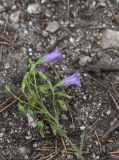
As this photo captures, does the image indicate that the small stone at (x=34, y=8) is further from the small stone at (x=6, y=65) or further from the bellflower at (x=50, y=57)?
the bellflower at (x=50, y=57)

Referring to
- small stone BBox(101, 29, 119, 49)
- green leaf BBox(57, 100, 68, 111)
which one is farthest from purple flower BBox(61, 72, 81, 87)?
small stone BBox(101, 29, 119, 49)

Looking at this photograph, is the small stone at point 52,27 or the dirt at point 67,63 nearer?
the dirt at point 67,63

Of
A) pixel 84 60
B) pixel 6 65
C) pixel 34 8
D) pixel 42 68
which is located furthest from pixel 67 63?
pixel 34 8

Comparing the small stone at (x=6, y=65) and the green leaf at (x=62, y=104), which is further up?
the small stone at (x=6, y=65)

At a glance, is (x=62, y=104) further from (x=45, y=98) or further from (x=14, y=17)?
(x=14, y=17)

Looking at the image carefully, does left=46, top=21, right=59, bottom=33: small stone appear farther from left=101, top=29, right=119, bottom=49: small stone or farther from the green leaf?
the green leaf

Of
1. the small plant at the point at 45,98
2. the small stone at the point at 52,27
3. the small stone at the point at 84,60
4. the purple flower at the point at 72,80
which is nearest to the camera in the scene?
the small plant at the point at 45,98

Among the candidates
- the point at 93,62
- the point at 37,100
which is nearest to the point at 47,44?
the point at 93,62

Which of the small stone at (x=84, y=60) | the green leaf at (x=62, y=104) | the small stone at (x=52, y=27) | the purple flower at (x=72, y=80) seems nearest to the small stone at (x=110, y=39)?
the small stone at (x=84, y=60)
